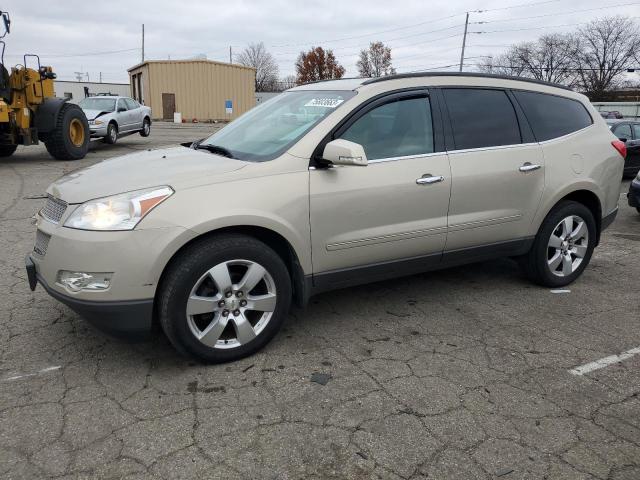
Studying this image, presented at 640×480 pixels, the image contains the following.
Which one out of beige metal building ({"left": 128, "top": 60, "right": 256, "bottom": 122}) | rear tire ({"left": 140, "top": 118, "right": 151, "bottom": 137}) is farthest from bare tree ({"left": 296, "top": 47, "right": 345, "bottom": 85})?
rear tire ({"left": 140, "top": 118, "right": 151, "bottom": 137})

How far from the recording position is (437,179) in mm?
3670

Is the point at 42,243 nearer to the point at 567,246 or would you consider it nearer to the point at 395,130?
the point at 395,130

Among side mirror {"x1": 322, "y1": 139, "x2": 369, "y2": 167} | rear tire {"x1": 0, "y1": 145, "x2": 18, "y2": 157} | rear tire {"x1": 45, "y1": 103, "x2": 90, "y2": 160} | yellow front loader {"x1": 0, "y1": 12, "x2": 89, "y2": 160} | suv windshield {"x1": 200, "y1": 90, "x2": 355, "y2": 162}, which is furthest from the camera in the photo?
rear tire {"x1": 0, "y1": 145, "x2": 18, "y2": 157}

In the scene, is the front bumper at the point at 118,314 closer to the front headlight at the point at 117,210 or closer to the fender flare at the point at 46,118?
the front headlight at the point at 117,210

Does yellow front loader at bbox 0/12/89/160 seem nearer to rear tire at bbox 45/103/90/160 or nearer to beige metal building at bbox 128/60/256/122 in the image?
rear tire at bbox 45/103/90/160

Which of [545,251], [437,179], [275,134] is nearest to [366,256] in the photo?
[437,179]

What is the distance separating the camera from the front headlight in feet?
9.22

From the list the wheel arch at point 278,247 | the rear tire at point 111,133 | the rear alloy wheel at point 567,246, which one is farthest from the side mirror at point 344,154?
the rear tire at point 111,133

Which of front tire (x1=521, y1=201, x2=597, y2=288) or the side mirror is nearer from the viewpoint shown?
the side mirror

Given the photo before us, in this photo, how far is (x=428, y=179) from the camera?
11.9ft

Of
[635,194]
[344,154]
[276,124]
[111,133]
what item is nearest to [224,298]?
[344,154]

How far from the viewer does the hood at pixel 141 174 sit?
297cm

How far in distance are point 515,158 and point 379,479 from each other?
278 centimetres

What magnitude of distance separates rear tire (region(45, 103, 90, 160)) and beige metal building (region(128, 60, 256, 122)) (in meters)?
25.9
